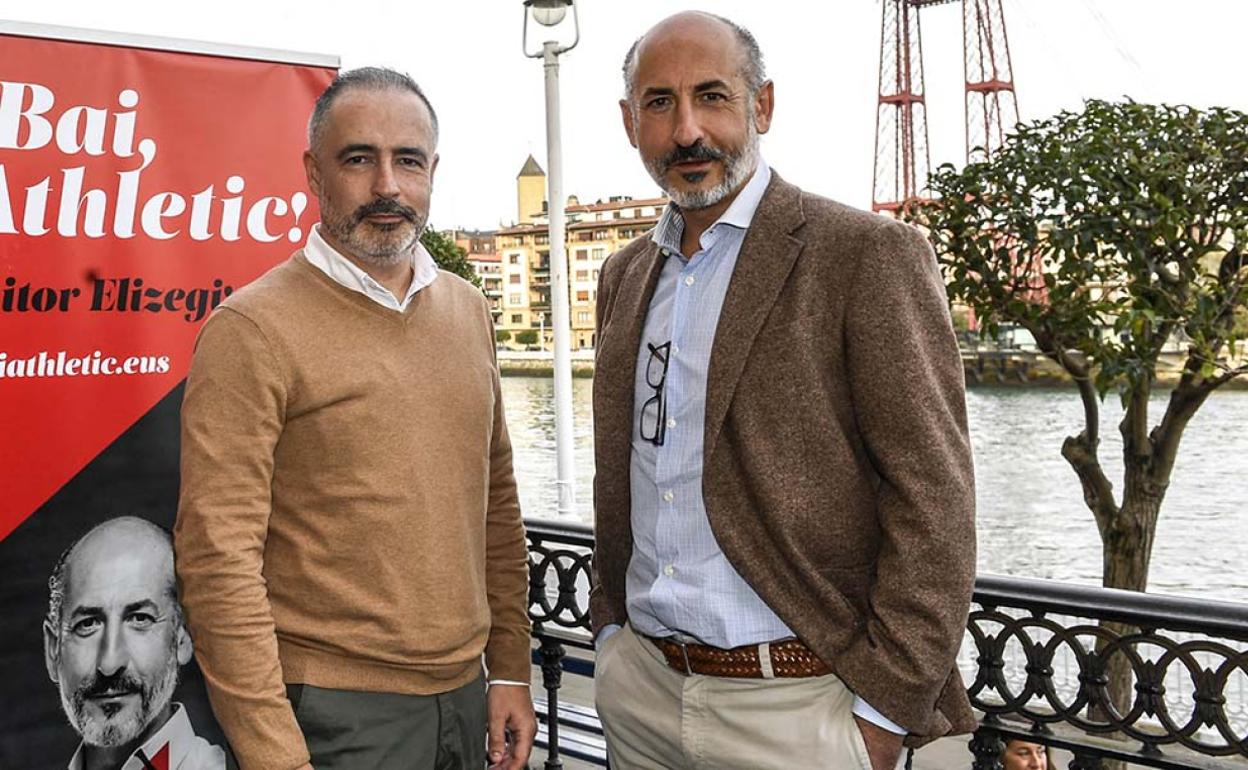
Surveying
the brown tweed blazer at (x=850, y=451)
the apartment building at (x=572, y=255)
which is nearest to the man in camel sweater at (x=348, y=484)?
the brown tweed blazer at (x=850, y=451)

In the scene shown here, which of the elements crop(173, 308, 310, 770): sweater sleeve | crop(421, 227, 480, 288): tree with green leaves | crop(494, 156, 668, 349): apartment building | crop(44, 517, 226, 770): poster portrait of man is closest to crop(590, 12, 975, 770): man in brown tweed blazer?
crop(173, 308, 310, 770): sweater sleeve

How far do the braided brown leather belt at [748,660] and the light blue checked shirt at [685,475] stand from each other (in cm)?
1

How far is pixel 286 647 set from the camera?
1539 mm

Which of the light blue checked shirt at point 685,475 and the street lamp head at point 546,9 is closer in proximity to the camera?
the light blue checked shirt at point 685,475

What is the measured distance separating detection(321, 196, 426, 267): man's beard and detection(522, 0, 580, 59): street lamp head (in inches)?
153

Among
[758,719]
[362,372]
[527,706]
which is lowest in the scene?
[527,706]

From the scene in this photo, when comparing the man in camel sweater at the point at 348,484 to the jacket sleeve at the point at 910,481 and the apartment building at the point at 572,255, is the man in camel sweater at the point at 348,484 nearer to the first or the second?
the jacket sleeve at the point at 910,481

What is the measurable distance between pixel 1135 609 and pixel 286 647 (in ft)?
3.89

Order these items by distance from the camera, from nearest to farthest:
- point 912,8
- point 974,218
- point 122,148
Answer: point 122,148, point 974,218, point 912,8

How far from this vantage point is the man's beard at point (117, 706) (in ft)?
6.96

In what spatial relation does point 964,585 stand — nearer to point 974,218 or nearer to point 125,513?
point 125,513

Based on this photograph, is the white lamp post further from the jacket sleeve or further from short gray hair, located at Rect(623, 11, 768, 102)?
the jacket sleeve

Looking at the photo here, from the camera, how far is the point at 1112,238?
175 inches

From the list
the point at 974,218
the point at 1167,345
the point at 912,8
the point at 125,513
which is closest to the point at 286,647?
the point at 125,513
